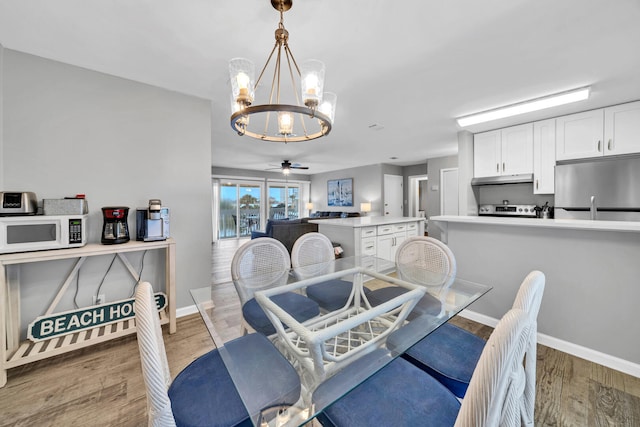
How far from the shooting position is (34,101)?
75.5 inches

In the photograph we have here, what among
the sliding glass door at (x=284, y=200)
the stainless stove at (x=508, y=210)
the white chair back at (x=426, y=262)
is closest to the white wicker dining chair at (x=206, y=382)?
the white chair back at (x=426, y=262)

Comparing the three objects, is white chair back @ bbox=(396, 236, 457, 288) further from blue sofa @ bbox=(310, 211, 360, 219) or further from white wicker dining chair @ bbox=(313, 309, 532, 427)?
blue sofa @ bbox=(310, 211, 360, 219)

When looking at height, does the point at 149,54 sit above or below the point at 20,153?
above

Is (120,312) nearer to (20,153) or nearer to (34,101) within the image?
(20,153)

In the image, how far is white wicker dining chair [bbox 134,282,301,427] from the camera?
66cm

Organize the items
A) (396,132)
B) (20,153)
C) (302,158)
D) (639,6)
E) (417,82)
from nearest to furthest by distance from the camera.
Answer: (639,6) < (20,153) < (417,82) < (396,132) < (302,158)

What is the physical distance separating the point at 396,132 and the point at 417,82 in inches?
69.7

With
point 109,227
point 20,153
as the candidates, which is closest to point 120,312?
point 109,227

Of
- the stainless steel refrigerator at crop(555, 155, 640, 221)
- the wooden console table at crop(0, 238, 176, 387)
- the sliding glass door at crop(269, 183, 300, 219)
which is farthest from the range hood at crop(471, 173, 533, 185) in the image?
the sliding glass door at crop(269, 183, 300, 219)

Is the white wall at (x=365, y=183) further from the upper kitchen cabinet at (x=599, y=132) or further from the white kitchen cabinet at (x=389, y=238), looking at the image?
the upper kitchen cabinet at (x=599, y=132)

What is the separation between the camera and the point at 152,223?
2227 millimetres

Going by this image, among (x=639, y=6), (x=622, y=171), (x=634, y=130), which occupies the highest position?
(x=639, y=6)

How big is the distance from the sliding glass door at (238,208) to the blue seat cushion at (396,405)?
25.1 ft

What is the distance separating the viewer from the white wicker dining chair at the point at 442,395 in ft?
1.64
